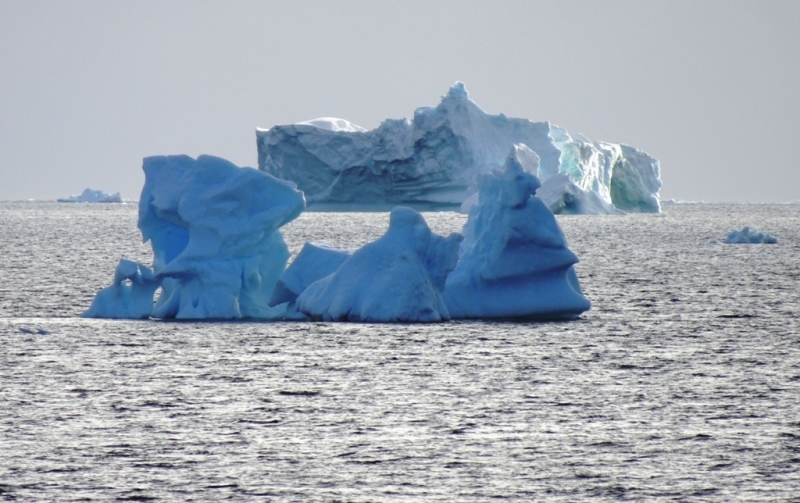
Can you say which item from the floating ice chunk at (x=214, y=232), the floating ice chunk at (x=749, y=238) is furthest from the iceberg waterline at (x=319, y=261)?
the floating ice chunk at (x=749, y=238)

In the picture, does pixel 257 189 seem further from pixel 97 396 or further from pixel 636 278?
pixel 636 278

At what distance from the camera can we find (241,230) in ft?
48.8

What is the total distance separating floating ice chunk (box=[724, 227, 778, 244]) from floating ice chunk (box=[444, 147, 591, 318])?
22.5 metres

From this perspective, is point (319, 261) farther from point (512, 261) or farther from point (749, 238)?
point (749, 238)

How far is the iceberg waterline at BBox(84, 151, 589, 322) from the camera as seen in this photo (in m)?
14.4

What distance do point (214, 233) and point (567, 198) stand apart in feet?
103

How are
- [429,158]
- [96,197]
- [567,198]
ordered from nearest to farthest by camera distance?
[567,198], [429,158], [96,197]

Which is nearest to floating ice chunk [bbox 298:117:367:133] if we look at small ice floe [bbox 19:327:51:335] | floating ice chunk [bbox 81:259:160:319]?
floating ice chunk [bbox 81:259:160:319]

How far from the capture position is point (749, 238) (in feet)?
126

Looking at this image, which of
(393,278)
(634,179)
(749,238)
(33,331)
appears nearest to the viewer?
(393,278)

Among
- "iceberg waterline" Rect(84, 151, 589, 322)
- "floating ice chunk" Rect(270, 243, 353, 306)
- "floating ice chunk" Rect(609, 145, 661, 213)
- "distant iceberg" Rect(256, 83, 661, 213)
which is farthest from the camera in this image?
"floating ice chunk" Rect(609, 145, 661, 213)

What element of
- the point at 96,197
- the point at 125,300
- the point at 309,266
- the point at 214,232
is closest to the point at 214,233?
the point at 214,232

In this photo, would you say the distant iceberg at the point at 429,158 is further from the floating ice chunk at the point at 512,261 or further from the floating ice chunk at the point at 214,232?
the floating ice chunk at the point at 214,232

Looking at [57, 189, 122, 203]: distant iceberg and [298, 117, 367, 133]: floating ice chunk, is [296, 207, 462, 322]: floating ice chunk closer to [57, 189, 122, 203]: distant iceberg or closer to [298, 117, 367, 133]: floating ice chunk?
[298, 117, 367, 133]: floating ice chunk
